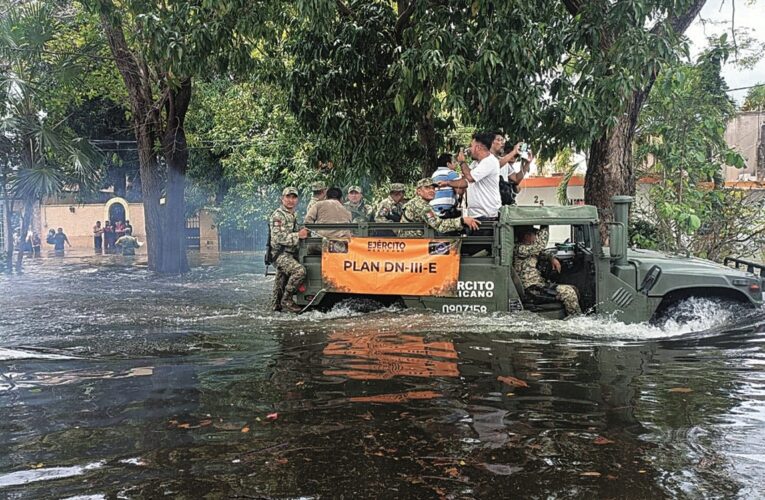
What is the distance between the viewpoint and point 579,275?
8.26 m

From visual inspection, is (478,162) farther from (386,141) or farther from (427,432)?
(386,141)

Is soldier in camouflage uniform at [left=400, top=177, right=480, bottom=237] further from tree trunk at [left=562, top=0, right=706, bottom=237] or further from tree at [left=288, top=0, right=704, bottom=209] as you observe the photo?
tree trunk at [left=562, top=0, right=706, bottom=237]

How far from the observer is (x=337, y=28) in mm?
12234

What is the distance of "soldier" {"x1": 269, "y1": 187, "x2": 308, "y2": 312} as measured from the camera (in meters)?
8.71

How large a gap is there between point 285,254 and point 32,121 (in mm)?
11217

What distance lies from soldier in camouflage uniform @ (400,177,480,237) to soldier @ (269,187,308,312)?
131 cm

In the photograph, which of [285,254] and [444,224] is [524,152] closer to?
[444,224]

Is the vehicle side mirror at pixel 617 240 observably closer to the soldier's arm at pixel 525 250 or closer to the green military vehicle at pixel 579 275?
the green military vehicle at pixel 579 275

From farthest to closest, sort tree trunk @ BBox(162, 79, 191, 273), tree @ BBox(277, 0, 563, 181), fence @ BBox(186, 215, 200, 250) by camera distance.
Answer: fence @ BBox(186, 215, 200, 250) < tree trunk @ BBox(162, 79, 191, 273) < tree @ BBox(277, 0, 563, 181)

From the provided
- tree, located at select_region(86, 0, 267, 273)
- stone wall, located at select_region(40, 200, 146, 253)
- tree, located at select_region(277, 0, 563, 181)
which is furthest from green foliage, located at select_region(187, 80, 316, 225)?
stone wall, located at select_region(40, 200, 146, 253)

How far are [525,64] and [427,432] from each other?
21.7 feet

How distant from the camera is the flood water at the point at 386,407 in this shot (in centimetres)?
381

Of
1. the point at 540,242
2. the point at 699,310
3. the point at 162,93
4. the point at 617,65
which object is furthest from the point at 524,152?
the point at 162,93

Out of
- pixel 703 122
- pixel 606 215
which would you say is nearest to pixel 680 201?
pixel 703 122
